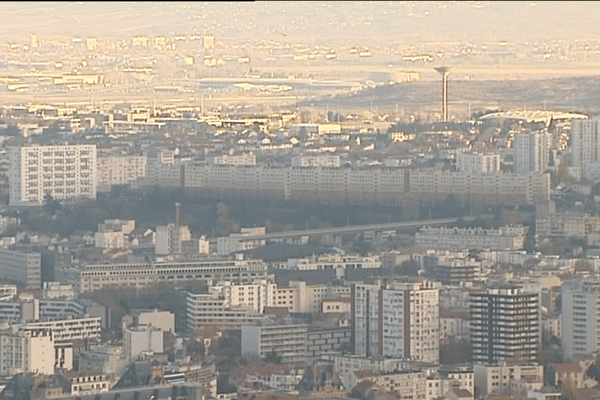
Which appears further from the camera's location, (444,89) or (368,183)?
(444,89)

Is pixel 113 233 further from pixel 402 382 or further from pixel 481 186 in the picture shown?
pixel 402 382

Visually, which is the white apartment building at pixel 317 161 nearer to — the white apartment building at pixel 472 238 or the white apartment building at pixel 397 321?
the white apartment building at pixel 472 238

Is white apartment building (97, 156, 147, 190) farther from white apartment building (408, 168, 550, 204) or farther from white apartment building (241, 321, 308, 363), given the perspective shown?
white apartment building (241, 321, 308, 363)

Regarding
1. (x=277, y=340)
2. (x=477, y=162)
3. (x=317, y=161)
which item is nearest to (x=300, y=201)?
(x=477, y=162)

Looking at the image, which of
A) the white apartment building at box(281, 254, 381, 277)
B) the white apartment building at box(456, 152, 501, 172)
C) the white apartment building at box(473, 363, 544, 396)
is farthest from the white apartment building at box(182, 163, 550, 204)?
the white apartment building at box(473, 363, 544, 396)

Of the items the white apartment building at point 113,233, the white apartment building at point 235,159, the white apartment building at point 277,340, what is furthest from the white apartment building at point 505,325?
the white apartment building at point 235,159

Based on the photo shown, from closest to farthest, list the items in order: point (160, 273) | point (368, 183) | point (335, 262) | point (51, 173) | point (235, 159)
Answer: point (160, 273) → point (335, 262) → point (368, 183) → point (51, 173) → point (235, 159)

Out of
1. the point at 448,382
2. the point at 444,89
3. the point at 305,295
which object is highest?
the point at 444,89
